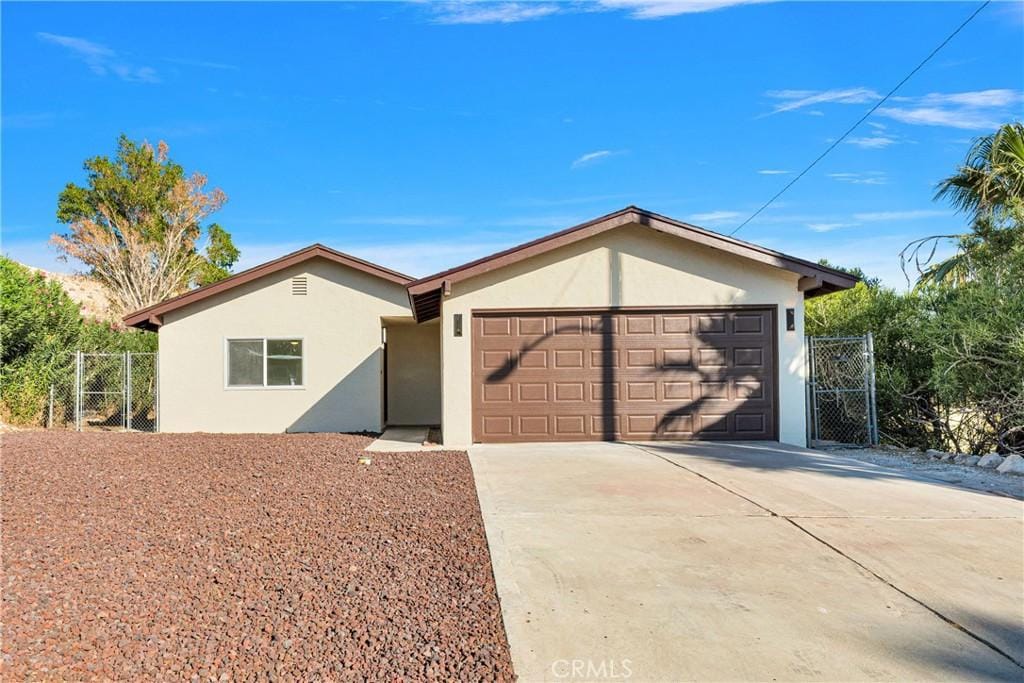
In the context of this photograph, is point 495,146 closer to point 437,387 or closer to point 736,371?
point 437,387

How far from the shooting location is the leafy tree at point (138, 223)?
93.7ft

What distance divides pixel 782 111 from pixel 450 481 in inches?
536

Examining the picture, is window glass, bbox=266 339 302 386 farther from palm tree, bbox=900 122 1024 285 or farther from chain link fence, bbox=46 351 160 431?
palm tree, bbox=900 122 1024 285

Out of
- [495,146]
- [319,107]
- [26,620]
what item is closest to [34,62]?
[319,107]

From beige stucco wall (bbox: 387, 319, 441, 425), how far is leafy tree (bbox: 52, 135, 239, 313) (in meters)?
19.3

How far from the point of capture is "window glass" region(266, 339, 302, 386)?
13891 millimetres

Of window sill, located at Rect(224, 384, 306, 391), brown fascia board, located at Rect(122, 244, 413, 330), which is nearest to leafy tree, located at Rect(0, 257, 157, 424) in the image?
brown fascia board, located at Rect(122, 244, 413, 330)

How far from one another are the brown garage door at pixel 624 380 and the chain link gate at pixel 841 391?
1252 millimetres

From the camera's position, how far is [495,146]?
61.9 ft

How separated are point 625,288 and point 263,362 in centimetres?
840

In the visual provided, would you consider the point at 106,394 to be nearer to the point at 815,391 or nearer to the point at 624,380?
the point at 624,380

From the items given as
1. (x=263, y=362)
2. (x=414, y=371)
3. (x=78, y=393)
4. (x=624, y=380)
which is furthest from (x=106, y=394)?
(x=624, y=380)

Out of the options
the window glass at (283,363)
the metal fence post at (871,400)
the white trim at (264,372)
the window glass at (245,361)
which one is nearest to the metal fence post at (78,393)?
the white trim at (264,372)

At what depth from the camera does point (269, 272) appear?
13711 millimetres
